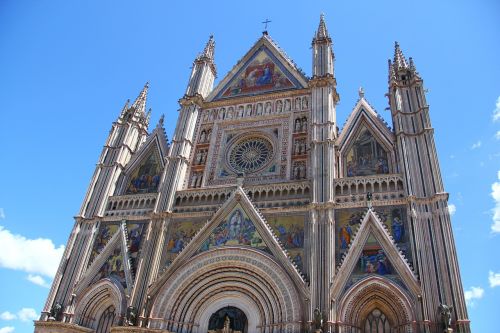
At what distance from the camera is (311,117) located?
20.6m

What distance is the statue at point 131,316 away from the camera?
53.3 feet

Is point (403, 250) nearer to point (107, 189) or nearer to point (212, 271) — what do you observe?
point (212, 271)

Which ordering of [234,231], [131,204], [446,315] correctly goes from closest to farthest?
[446,315] < [234,231] < [131,204]

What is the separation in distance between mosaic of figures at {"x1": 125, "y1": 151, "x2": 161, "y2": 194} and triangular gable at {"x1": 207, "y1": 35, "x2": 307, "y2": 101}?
190 inches

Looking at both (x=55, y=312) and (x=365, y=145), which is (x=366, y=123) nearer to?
(x=365, y=145)

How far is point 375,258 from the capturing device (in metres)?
15.4

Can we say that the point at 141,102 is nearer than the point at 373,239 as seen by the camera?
No

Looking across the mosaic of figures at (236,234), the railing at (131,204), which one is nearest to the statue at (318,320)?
the mosaic of figures at (236,234)

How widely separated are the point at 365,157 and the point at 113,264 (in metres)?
12.2

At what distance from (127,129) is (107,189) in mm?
3997

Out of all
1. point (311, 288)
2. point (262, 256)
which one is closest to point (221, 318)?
point (262, 256)

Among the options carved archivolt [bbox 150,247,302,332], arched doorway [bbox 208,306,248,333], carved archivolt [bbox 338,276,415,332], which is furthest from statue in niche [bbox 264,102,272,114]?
carved archivolt [bbox 338,276,415,332]

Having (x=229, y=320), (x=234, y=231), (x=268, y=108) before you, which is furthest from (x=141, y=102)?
(x=229, y=320)

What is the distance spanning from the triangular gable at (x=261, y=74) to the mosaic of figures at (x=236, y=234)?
821 centimetres
